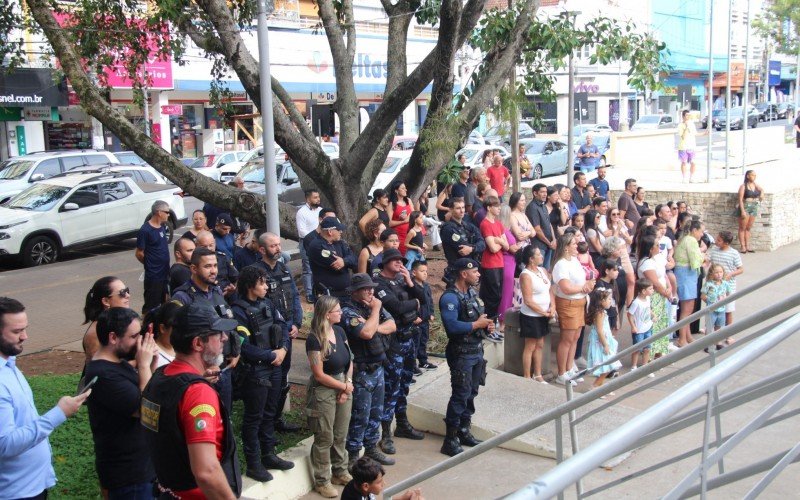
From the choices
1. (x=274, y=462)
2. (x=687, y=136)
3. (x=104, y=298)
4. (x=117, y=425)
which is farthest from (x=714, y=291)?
(x=687, y=136)

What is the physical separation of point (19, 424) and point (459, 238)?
6796 millimetres

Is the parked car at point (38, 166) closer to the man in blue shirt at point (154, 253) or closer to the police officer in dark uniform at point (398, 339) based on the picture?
the man in blue shirt at point (154, 253)

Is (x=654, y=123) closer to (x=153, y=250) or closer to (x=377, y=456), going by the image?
(x=153, y=250)

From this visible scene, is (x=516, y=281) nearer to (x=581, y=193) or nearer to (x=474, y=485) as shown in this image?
(x=581, y=193)

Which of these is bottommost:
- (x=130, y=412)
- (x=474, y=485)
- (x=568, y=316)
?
(x=474, y=485)

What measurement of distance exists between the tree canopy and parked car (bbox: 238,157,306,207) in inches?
278

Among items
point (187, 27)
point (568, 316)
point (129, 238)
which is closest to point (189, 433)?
point (568, 316)

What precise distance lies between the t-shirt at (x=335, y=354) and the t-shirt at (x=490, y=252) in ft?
14.1

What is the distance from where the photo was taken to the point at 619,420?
29.2 feet

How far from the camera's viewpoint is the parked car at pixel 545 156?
29.4m

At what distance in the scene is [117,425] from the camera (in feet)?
15.8

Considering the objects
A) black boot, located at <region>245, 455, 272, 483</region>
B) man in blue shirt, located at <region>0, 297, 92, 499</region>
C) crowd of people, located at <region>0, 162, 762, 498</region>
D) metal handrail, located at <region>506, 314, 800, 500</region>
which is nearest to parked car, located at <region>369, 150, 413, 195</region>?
crowd of people, located at <region>0, 162, 762, 498</region>

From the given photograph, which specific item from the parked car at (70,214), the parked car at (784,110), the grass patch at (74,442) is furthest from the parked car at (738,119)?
the grass patch at (74,442)

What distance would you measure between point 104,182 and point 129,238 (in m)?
1.52
